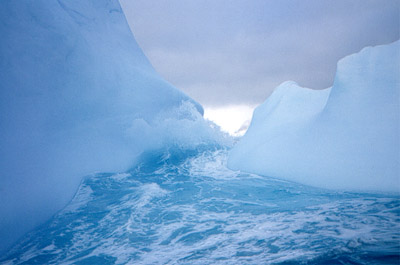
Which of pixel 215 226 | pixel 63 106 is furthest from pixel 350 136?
pixel 63 106

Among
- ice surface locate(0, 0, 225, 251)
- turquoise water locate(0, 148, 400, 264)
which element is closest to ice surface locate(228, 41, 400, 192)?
turquoise water locate(0, 148, 400, 264)

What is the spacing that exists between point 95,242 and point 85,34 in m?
5.78

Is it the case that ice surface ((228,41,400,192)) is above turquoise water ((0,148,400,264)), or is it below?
above

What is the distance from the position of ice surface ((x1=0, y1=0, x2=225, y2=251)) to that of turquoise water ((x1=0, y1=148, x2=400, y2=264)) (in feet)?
1.54

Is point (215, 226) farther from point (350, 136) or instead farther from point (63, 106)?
point (63, 106)

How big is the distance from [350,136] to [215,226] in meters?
3.14

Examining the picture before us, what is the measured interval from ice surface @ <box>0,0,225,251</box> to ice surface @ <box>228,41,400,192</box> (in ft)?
11.4

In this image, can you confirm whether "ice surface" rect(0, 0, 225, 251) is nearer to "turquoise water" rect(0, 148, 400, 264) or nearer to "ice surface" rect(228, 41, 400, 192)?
"turquoise water" rect(0, 148, 400, 264)

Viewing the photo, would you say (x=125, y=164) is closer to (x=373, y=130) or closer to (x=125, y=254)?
(x=125, y=254)

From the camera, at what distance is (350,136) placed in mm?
4820

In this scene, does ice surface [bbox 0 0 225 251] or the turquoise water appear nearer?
the turquoise water

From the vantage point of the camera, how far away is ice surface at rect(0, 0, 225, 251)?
4.37 m

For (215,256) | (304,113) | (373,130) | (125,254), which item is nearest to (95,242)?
(125,254)

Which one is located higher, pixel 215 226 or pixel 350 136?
pixel 350 136
